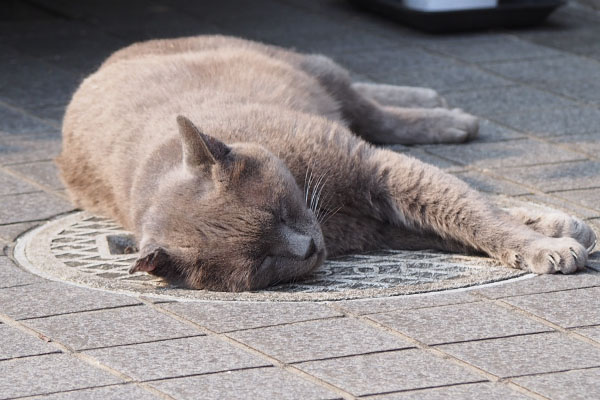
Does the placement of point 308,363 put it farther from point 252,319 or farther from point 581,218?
point 581,218

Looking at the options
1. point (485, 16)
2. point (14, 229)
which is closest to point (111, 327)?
point (14, 229)

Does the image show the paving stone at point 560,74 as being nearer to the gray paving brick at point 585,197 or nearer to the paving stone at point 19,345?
the gray paving brick at point 585,197

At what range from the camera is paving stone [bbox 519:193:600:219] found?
4.67m

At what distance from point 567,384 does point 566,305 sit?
64 cm

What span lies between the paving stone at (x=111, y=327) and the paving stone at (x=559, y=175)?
2162 mm

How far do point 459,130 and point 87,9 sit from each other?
439cm

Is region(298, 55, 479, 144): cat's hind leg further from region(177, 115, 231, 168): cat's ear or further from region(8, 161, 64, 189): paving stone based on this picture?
region(177, 115, 231, 168): cat's ear

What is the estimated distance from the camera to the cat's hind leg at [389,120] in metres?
5.77

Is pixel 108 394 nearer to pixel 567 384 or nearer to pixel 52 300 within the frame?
pixel 52 300

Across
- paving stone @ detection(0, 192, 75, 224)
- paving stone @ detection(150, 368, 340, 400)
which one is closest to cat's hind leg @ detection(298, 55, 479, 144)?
paving stone @ detection(0, 192, 75, 224)

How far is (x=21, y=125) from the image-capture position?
6.28 m

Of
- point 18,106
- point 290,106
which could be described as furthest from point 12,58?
point 290,106

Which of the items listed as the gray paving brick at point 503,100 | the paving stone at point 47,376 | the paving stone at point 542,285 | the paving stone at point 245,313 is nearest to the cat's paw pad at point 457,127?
the gray paving brick at point 503,100

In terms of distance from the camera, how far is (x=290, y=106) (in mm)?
5027
